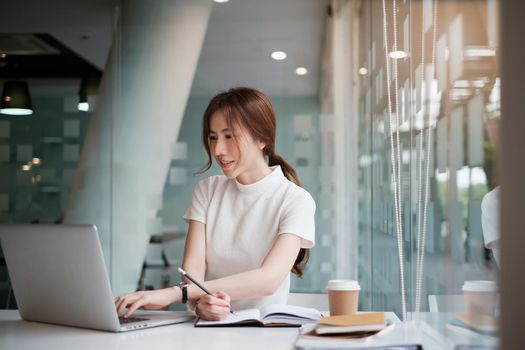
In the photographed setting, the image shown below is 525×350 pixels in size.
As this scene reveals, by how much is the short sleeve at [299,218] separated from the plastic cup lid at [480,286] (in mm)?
955

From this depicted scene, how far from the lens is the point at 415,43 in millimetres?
2146

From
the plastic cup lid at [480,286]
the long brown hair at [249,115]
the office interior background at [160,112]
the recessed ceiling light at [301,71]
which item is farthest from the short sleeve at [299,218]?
the recessed ceiling light at [301,71]

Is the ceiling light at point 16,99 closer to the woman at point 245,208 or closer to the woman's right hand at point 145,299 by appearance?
the woman at point 245,208

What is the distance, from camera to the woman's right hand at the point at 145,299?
1.98 m

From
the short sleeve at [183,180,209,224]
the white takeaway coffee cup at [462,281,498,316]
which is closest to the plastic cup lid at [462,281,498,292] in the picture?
the white takeaway coffee cup at [462,281,498,316]

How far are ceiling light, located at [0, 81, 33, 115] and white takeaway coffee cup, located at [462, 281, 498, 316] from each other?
4.49 metres

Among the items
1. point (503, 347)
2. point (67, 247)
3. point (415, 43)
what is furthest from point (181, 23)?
point (503, 347)

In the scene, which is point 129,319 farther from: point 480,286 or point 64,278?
point 480,286

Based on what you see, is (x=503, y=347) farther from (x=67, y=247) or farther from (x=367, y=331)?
(x=67, y=247)

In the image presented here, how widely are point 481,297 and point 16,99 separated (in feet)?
15.4

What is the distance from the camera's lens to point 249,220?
2.40 meters

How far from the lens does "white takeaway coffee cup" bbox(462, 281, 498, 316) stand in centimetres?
107

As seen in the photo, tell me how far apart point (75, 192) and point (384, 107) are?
249cm

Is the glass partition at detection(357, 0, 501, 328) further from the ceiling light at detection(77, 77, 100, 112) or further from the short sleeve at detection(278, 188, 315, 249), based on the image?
the ceiling light at detection(77, 77, 100, 112)
